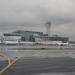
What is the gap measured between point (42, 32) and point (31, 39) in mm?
28008

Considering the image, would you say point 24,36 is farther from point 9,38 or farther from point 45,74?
point 45,74

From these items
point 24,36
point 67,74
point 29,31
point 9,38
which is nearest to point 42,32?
point 29,31

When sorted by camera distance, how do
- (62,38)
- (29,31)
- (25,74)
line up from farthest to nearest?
1. (29,31)
2. (62,38)
3. (25,74)

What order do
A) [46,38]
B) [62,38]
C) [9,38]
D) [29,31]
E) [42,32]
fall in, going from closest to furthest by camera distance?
1. [9,38]
2. [46,38]
3. [62,38]
4. [29,31]
5. [42,32]

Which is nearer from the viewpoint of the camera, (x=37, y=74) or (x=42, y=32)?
(x=37, y=74)

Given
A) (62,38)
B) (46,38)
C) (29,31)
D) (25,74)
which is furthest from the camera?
(29,31)

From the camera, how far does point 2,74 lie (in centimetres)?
1727

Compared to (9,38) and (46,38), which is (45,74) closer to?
(9,38)

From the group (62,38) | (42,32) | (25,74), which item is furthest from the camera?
(42,32)

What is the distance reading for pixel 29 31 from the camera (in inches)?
6422

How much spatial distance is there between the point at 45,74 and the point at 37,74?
520 mm

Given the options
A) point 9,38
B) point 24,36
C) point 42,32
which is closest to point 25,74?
point 9,38

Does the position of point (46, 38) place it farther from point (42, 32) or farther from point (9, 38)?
point (42, 32)

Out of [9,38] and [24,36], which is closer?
[9,38]
